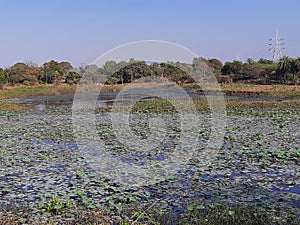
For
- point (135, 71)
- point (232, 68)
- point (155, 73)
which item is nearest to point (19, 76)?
point (135, 71)

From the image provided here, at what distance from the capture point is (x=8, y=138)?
474 inches

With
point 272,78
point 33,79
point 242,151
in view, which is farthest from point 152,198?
point 33,79

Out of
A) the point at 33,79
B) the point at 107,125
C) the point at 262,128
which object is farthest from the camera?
the point at 33,79

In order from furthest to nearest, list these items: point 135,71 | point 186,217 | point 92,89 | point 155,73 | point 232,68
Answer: point 232,68 → point 155,73 → point 92,89 → point 135,71 → point 186,217

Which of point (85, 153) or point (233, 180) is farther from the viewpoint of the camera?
point (85, 153)

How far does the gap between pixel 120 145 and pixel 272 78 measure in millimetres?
38324

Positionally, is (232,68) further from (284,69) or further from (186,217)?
(186,217)

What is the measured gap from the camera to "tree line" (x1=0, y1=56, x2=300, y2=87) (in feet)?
133

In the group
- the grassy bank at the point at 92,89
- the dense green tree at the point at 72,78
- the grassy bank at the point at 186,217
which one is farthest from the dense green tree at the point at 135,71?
the grassy bank at the point at 186,217

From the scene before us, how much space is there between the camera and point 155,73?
47594 millimetres

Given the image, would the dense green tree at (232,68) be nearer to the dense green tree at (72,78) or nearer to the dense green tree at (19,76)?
the dense green tree at (72,78)

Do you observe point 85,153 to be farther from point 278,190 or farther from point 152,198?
point 278,190

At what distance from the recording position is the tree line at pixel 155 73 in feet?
133

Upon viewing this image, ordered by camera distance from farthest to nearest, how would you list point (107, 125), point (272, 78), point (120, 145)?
point (272, 78) < point (107, 125) < point (120, 145)
